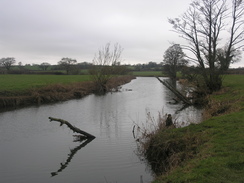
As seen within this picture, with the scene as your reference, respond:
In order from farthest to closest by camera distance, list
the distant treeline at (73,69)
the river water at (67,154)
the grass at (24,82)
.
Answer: the distant treeline at (73,69), the grass at (24,82), the river water at (67,154)

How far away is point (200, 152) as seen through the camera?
6809 millimetres

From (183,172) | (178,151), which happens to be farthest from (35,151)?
(183,172)

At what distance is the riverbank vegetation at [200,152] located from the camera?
525cm

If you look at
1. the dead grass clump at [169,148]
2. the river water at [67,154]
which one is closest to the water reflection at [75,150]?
Answer: the river water at [67,154]

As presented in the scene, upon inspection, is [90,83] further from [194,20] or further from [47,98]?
[194,20]

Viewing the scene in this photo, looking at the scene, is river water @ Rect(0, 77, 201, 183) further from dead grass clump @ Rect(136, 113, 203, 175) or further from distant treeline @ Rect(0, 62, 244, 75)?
distant treeline @ Rect(0, 62, 244, 75)

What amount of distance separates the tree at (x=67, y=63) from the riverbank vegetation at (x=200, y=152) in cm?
7456

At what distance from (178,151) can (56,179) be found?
416 cm

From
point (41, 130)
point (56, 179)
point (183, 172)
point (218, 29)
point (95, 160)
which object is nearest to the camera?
point (183, 172)

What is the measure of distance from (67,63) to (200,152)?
274 ft

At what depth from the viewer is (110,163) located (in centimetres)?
841

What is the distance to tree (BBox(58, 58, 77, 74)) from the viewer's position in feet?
268

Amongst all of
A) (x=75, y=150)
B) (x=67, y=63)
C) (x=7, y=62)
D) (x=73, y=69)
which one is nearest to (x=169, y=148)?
(x=75, y=150)

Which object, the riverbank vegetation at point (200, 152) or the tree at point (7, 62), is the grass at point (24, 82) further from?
the tree at point (7, 62)
